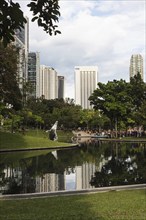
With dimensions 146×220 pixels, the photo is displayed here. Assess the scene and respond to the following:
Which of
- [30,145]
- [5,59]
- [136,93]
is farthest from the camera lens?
[136,93]

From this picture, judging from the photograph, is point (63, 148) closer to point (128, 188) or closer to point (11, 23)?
point (128, 188)

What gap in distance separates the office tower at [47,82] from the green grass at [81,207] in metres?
101

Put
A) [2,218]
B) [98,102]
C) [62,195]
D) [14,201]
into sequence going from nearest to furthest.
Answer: [2,218] < [14,201] < [62,195] < [98,102]

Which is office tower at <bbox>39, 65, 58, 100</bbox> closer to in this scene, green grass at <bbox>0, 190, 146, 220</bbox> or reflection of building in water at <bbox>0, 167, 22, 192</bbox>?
reflection of building in water at <bbox>0, 167, 22, 192</bbox>

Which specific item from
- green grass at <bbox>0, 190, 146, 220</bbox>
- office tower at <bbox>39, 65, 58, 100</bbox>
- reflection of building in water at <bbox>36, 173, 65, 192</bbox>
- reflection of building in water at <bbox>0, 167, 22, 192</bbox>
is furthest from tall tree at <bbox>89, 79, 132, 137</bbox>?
office tower at <bbox>39, 65, 58, 100</bbox>

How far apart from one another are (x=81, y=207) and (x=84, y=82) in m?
124

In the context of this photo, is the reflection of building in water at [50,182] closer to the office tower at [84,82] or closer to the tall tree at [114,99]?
the tall tree at [114,99]

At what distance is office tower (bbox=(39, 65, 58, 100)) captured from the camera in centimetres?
11269

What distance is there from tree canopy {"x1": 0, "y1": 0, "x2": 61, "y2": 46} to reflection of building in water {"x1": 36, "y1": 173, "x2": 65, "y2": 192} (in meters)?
8.61

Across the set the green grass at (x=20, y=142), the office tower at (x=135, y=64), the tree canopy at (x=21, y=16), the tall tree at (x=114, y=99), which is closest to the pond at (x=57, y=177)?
the tree canopy at (x=21, y=16)

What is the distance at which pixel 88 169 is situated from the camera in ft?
58.6

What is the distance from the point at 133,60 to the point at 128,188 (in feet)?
353

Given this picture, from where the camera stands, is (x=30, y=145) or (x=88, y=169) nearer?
(x=88, y=169)

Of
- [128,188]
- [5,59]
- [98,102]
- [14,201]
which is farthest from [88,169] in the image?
[98,102]
